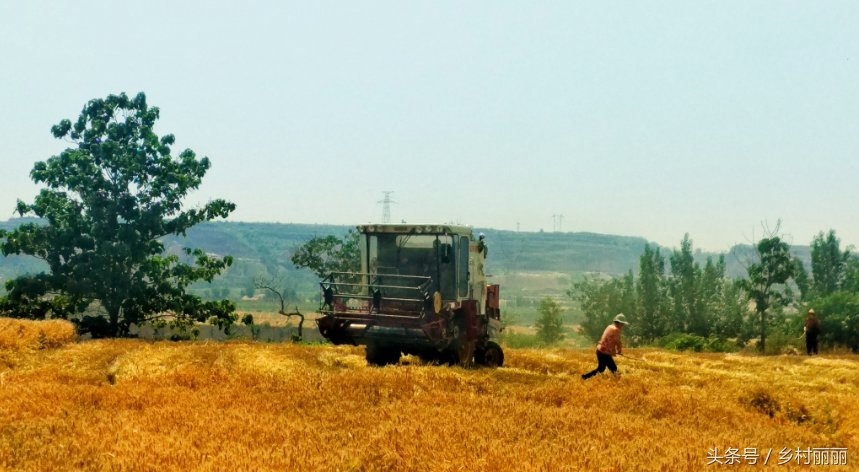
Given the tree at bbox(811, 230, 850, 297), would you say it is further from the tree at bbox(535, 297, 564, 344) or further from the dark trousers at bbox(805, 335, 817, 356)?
the dark trousers at bbox(805, 335, 817, 356)

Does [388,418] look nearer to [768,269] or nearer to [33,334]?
[33,334]

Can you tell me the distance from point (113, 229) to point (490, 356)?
20.1 metres

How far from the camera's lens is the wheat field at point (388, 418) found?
674 centimetres

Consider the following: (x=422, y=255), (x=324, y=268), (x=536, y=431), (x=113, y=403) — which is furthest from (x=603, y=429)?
(x=324, y=268)

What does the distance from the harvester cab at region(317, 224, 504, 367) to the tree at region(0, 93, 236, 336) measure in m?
16.2

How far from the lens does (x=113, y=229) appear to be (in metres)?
30.5

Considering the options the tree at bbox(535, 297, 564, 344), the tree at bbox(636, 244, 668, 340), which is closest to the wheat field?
the tree at bbox(636, 244, 668, 340)

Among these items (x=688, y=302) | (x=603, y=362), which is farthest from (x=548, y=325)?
(x=603, y=362)

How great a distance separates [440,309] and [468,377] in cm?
277

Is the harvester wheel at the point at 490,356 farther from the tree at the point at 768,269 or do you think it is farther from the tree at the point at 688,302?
the tree at the point at 688,302

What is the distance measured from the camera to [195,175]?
32.2 meters

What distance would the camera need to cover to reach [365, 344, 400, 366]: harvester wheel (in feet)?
51.6

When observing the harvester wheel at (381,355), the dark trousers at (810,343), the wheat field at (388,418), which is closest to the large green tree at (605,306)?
the dark trousers at (810,343)

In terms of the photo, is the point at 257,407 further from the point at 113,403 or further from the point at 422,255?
the point at 422,255
